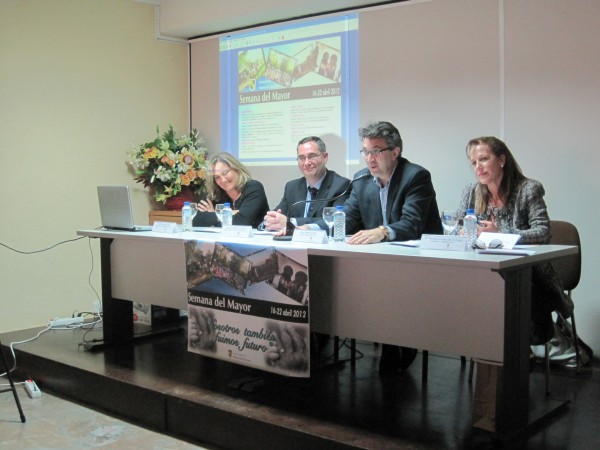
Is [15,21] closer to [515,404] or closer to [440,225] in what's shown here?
[440,225]

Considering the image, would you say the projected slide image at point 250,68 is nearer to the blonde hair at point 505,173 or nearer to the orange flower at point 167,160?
the orange flower at point 167,160

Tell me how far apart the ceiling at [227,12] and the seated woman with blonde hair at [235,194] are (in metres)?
1.26

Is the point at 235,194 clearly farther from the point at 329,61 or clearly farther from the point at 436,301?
the point at 436,301

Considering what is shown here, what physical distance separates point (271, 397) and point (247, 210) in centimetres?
134

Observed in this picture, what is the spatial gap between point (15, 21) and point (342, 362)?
310 centimetres

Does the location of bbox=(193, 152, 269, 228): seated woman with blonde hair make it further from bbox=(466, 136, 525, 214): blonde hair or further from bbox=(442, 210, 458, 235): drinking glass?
bbox=(442, 210, 458, 235): drinking glass

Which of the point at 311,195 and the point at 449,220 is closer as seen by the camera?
the point at 449,220

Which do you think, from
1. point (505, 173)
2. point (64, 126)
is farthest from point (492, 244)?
point (64, 126)

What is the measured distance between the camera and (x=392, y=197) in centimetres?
311

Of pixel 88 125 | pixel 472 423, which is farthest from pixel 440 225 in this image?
pixel 88 125

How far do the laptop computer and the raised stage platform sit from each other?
676 mm

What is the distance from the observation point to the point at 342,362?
3.30 metres

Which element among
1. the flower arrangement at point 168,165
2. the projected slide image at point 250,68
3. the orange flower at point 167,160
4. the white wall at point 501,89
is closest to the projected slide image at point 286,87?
the projected slide image at point 250,68

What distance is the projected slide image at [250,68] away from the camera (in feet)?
16.5
